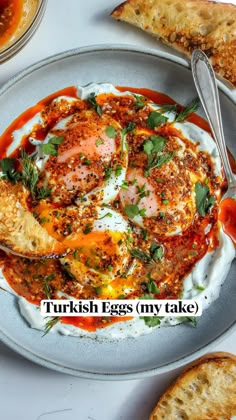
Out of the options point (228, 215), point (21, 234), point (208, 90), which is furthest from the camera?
point (228, 215)

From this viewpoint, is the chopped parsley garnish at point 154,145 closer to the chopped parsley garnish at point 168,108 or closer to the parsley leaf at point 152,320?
the chopped parsley garnish at point 168,108

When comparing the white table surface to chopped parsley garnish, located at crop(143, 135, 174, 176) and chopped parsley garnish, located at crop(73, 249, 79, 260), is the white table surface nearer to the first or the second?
chopped parsley garnish, located at crop(143, 135, 174, 176)

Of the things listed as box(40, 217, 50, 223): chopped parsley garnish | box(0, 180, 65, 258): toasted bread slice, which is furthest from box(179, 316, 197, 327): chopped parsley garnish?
box(40, 217, 50, 223): chopped parsley garnish

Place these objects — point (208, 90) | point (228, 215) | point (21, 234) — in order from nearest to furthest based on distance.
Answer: point (21, 234) < point (208, 90) < point (228, 215)

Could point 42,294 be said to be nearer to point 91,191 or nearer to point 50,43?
point 91,191

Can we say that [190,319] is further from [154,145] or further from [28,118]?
[28,118]

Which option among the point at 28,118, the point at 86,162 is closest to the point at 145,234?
the point at 86,162

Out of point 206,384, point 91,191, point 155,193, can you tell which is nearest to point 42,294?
point 91,191

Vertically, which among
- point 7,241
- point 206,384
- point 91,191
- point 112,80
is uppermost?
point 112,80
